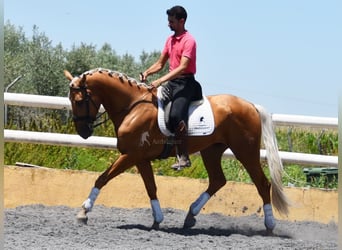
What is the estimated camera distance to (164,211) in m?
10.1

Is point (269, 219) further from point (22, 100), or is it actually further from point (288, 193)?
point (22, 100)

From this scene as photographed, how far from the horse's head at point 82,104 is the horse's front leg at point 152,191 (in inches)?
28.1

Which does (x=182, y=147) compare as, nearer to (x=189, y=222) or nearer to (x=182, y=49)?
(x=189, y=222)

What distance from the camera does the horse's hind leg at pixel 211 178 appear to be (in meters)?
9.16

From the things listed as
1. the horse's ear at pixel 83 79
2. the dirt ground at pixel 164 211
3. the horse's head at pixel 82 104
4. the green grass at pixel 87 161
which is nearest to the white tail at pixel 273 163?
the dirt ground at pixel 164 211

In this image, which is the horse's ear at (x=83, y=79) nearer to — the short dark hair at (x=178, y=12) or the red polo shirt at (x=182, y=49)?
the red polo shirt at (x=182, y=49)

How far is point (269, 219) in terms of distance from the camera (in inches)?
362

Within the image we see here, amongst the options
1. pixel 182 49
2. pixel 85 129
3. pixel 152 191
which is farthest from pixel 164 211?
pixel 182 49

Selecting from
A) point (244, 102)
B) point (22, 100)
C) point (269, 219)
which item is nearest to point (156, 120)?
point (244, 102)

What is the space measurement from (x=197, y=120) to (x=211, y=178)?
0.83m

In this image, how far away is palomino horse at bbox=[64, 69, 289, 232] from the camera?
8.91m

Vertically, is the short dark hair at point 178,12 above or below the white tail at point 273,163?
above

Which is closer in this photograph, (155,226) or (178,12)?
(178,12)

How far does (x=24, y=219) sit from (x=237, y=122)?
2.54 metres
